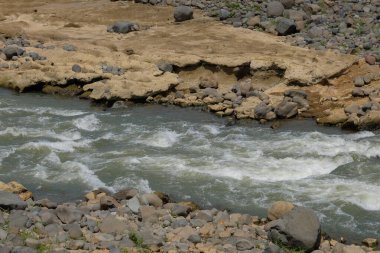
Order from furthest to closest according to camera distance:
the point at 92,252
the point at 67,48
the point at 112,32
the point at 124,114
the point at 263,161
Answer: the point at 112,32
the point at 67,48
the point at 124,114
the point at 263,161
the point at 92,252

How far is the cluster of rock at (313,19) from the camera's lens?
2766 centimetres

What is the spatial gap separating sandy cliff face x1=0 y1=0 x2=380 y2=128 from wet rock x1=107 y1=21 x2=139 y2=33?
0.91ft

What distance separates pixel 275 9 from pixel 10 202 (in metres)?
18.9

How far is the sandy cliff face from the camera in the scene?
23.8 m

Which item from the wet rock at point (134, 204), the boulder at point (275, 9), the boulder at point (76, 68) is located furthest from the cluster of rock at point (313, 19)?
the wet rock at point (134, 204)

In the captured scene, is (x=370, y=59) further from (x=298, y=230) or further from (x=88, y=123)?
(x=298, y=230)

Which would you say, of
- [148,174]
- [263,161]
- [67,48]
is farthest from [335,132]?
[67,48]

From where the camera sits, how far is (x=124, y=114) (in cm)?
2330

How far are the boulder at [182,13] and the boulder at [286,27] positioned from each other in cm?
455

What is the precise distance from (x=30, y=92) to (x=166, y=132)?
7.23 meters

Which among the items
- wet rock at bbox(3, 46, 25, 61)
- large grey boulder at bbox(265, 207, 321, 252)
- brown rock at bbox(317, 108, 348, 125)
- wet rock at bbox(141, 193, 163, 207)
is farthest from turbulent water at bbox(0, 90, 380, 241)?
wet rock at bbox(3, 46, 25, 61)

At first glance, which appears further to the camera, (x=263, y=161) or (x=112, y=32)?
(x=112, y=32)

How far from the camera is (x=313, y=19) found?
1167 inches

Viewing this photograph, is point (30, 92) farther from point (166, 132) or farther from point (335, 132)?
point (335, 132)
